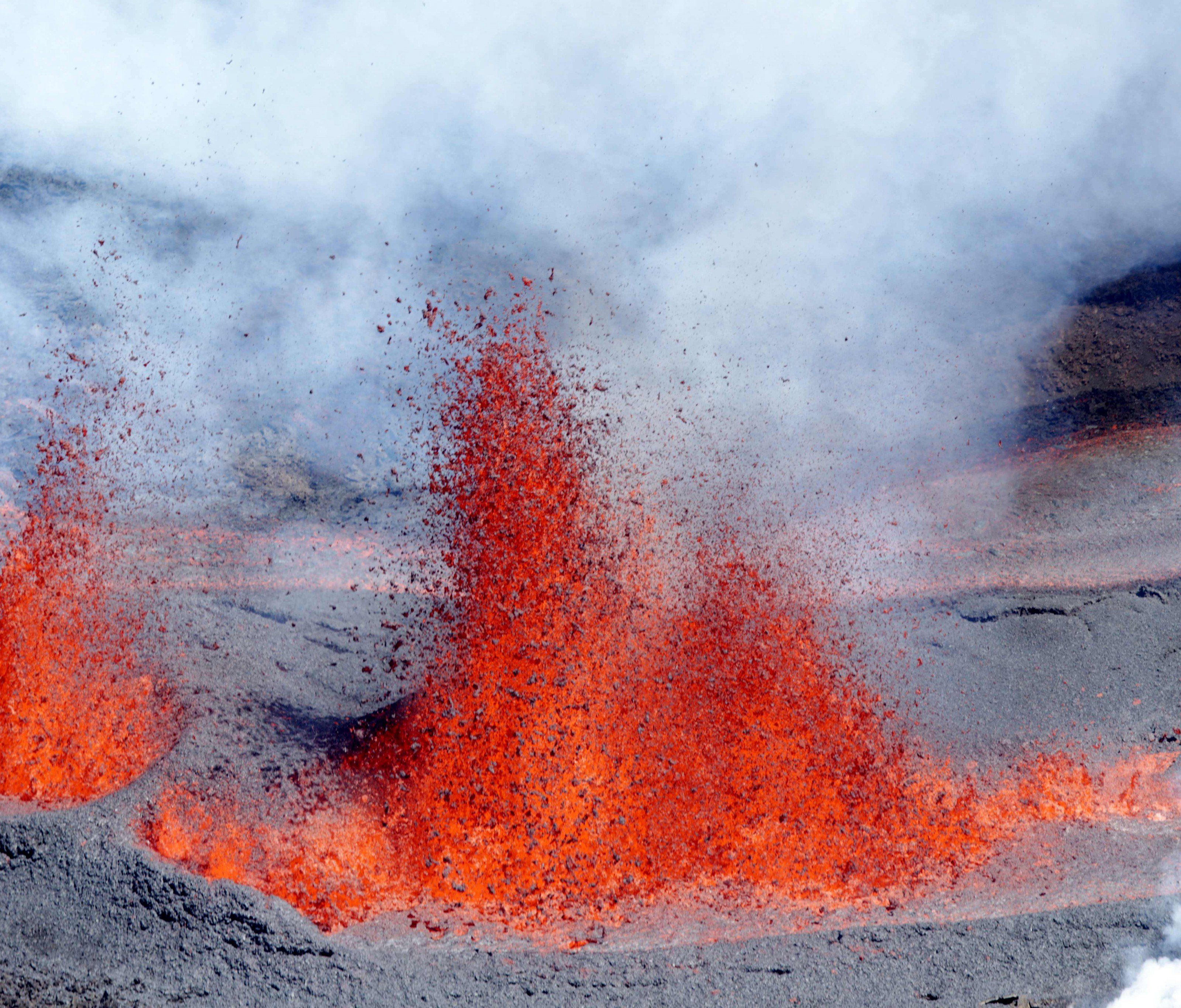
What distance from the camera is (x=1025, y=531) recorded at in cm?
607

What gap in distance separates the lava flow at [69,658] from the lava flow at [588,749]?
585mm

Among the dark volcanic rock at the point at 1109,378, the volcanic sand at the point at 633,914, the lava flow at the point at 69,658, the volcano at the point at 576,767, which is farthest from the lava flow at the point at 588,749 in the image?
the dark volcanic rock at the point at 1109,378

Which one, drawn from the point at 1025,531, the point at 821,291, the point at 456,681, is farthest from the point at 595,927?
the point at 821,291

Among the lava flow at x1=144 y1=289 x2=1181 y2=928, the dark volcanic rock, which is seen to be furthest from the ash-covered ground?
the dark volcanic rock

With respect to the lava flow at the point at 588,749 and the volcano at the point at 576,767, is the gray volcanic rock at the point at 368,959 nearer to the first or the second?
the volcano at the point at 576,767

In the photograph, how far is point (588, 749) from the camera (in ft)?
17.7

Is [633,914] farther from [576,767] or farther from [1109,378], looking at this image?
[1109,378]

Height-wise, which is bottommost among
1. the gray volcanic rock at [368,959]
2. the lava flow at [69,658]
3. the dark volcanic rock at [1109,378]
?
the gray volcanic rock at [368,959]

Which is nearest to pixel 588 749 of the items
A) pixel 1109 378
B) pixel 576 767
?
pixel 576 767

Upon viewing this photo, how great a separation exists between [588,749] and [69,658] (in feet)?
11.4

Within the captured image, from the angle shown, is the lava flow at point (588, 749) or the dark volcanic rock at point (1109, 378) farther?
the dark volcanic rock at point (1109, 378)

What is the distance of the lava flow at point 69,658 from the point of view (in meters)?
5.15

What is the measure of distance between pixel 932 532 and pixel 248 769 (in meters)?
5.06

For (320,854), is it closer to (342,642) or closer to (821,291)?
(342,642)
